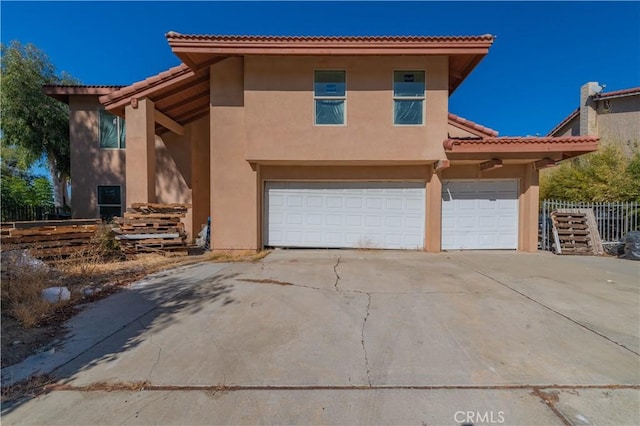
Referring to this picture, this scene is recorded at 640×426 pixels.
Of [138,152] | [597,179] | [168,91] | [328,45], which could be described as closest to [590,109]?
[597,179]

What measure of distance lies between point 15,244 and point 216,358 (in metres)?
6.43

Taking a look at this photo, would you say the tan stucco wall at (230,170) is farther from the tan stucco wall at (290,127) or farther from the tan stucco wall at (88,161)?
the tan stucco wall at (88,161)

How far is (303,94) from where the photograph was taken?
8883mm

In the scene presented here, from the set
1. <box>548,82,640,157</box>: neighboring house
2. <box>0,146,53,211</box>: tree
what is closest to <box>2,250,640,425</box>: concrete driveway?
<box>0,146,53,211</box>: tree

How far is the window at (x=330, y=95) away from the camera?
29.4 feet

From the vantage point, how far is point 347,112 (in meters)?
8.91

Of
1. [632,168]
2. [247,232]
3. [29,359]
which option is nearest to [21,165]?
[247,232]

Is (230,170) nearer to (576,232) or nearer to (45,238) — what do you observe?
(45,238)

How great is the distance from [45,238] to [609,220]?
1646cm

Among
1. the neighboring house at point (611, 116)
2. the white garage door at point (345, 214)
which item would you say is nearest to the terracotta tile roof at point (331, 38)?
the white garage door at point (345, 214)

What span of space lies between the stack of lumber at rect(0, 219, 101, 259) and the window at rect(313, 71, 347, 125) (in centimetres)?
674

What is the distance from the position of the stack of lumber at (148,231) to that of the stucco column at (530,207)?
34.4 ft

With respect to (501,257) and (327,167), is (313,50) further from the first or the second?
(501,257)

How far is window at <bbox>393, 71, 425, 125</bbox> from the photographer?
8.95 meters
